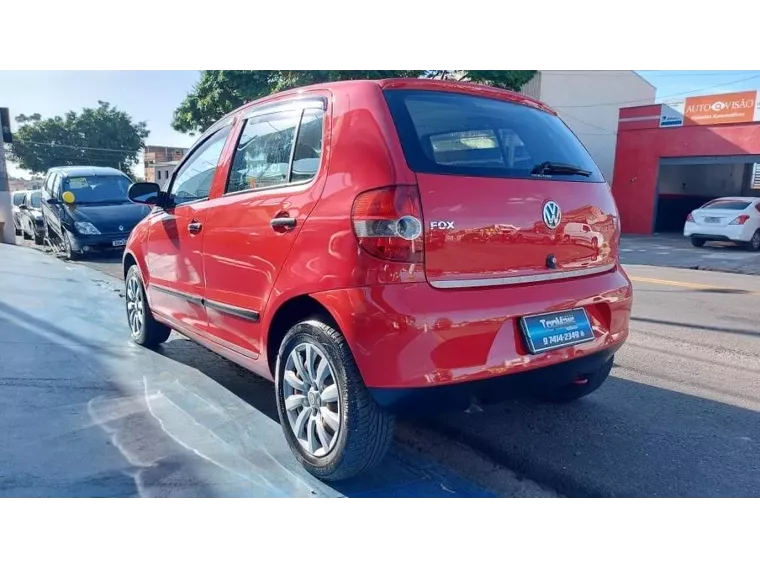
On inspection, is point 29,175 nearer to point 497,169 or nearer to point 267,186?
point 267,186

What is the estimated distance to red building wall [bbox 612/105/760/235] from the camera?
1823 cm

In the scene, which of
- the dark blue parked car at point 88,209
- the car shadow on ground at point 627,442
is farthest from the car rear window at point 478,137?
the dark blue parked car at point 88,209

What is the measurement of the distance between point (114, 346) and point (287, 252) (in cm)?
299

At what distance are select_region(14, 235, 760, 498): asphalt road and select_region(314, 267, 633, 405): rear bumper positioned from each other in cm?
59

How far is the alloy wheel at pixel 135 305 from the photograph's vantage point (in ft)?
15.5

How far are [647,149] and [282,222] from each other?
20.5 meters

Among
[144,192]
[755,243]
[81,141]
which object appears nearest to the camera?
[144,192]

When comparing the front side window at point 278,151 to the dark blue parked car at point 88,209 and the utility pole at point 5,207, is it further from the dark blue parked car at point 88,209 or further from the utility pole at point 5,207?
the utility pole at point 5,207

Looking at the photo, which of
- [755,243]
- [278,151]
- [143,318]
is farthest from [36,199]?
[755,243]

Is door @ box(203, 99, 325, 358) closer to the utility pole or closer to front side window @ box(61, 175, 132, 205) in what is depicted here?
front side window @ box(61, 175, 132, 205)

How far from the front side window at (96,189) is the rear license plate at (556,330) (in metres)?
10.2

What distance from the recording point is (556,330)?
101 inches

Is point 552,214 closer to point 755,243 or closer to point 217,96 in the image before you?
point 217,96
